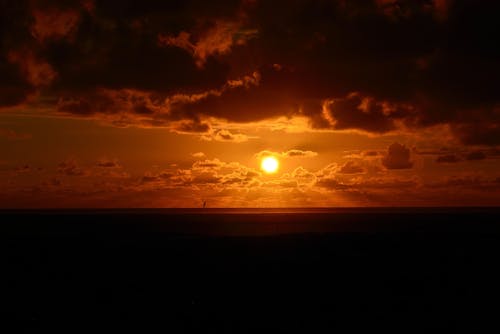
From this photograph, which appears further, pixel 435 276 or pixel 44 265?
pixel 44 265

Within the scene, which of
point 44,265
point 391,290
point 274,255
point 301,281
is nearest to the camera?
point 391,290

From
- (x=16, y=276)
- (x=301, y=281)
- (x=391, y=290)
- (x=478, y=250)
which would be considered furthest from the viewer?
(x=478, y=250)

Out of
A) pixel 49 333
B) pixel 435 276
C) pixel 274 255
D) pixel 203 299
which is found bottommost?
pixel 49 333

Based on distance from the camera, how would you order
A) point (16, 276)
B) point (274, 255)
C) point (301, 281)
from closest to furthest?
point (301, 281), point (16, 276), point (274, 255)

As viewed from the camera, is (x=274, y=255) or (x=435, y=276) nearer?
(x=435, y=276)

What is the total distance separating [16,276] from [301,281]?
1336 centimetres

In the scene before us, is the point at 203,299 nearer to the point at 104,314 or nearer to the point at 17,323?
the point at 104,314

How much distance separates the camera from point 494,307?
2175cm

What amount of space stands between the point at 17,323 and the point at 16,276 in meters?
9.60

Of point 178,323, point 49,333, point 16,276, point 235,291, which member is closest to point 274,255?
point 235,291

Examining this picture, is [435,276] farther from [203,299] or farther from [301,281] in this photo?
[203,299]

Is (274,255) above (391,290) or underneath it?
above

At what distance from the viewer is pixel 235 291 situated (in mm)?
24656

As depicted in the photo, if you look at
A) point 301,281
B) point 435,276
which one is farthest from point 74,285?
point 435,276
